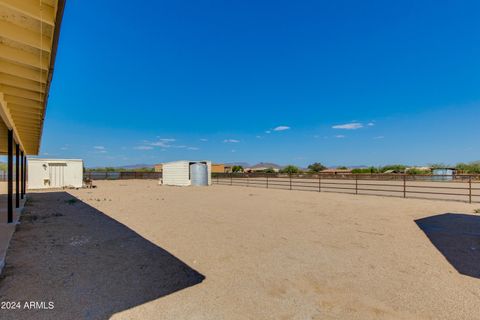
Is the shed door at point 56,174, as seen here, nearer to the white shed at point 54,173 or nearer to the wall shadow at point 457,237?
the white shed at point 54,173

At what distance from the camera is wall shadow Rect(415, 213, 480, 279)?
3436 millimetres

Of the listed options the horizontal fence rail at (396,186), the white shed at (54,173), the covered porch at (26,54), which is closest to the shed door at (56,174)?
the white shed at (54,173)

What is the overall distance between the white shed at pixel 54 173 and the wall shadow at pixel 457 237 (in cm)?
2012

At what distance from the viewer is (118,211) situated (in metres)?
7.97

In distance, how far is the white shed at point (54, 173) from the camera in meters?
16.5

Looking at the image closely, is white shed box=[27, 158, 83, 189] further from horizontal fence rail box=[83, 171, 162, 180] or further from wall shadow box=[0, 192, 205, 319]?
wall shadow box=[0, 192, 205, 319]

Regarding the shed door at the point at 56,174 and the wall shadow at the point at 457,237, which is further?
the shed door at the point at 56,174

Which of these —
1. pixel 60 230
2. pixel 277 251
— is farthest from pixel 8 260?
pixel 277 251

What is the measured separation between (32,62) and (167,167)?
20.1 metres

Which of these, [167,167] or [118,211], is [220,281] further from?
[167,167]

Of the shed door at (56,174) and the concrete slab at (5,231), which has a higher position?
the shed door at (56,174)

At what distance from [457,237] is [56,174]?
21191mm

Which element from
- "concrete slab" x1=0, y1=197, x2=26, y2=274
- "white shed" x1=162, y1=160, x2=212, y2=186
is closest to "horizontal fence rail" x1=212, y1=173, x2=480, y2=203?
"white shed" x1=162, y1=160, x2=212, y2=186

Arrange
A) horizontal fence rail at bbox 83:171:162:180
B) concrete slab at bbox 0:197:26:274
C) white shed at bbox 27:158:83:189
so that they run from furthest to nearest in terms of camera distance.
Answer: horizontal fence rail at bbox 83:171:162:180 → white shed at bbox 27:158:83:189 → concrete slab at bbox 0:197:26:274
